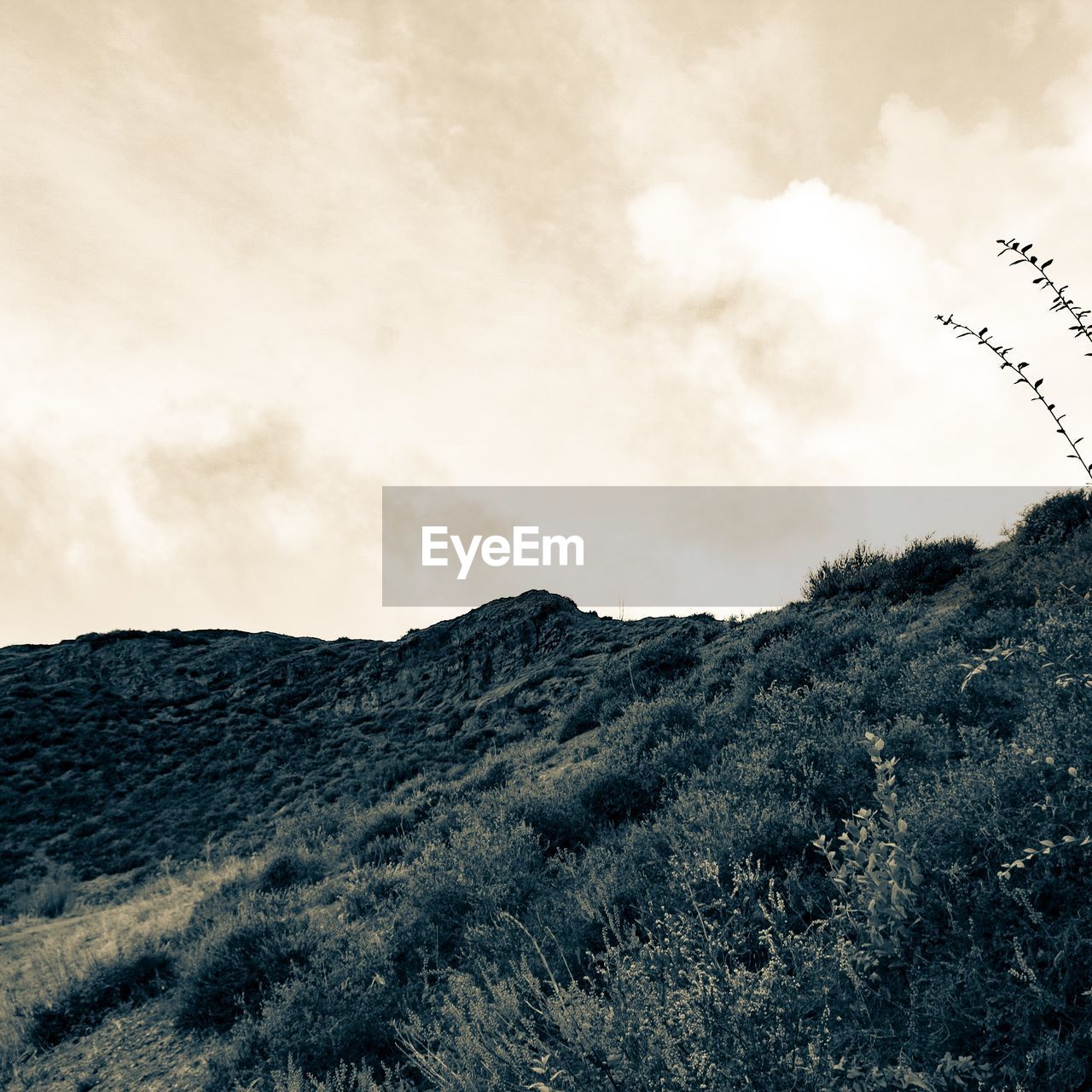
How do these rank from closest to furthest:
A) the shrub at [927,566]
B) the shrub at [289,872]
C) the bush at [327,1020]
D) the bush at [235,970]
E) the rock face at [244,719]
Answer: the bush at [327,1020] → the bush at [235,970] → the shrub at [289,872] → the shrub at [927,566] → the rock face at [244,719]

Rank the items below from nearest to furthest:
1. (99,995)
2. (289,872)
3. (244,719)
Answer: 1. (99,995)
2. (289,872)
3. (244,719)

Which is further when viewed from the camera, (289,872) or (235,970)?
(289,872)

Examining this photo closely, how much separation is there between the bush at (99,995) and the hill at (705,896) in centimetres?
3

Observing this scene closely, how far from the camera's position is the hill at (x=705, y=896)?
2721mm

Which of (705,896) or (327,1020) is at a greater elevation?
(705,896)

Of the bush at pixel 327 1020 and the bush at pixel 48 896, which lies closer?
the bush at pixel 327 1020

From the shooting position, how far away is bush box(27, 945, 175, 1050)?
6.07 metres

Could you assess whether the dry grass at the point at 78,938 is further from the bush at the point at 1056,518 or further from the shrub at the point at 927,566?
the bush at the point at 1056,518

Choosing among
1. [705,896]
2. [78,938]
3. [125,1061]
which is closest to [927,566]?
[705,896]

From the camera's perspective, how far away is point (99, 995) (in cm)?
643

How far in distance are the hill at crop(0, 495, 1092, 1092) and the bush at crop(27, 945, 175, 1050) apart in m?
0.03

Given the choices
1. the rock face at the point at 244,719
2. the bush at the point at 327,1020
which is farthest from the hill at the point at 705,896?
the rock face at the point at 244,719

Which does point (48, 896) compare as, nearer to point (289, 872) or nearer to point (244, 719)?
point (289, 872)

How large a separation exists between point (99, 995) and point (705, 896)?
586 cm
